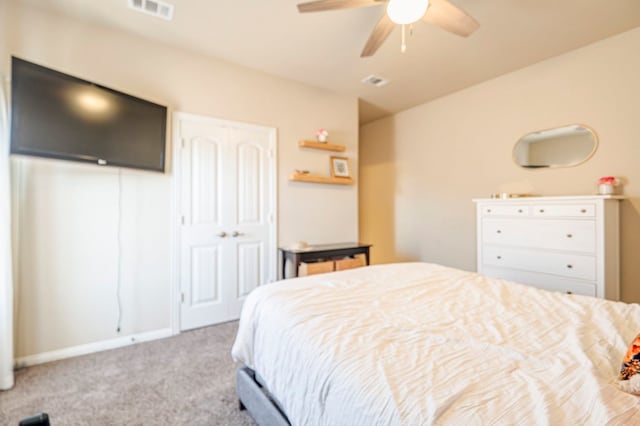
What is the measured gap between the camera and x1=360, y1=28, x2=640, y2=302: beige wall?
8.36 ft

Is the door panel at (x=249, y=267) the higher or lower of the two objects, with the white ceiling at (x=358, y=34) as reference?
lower

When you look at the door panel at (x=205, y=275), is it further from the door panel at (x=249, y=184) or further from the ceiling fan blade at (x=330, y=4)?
the ceiling fan blade at (x=330, y=4)

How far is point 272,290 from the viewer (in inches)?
60.1

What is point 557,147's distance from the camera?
9.73ft

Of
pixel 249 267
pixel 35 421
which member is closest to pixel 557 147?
pixel 249 267

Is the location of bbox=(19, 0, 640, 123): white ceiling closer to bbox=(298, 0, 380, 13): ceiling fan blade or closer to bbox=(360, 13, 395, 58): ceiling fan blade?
bbox=(360, 13, 395, 58): ceiling fan blade

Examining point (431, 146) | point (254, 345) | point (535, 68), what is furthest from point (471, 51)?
point (254, 345)

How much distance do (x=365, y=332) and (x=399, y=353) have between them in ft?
0.55

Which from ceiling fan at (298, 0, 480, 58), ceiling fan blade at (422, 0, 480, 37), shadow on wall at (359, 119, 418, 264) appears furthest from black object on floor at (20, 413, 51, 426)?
shadow on wall at (359, 119, 418, 264)

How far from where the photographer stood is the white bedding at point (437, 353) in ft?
2.26

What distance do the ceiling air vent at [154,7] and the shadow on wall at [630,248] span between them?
438 centimetres

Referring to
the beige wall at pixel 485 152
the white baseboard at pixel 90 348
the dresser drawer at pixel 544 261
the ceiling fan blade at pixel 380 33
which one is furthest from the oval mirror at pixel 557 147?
the white baseboard at pixel 90 348

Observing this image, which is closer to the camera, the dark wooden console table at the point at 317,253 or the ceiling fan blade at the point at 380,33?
the ceiling fan blade at the point at 380,33

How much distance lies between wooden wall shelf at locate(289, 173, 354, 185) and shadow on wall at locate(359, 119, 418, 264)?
44.7 inches
